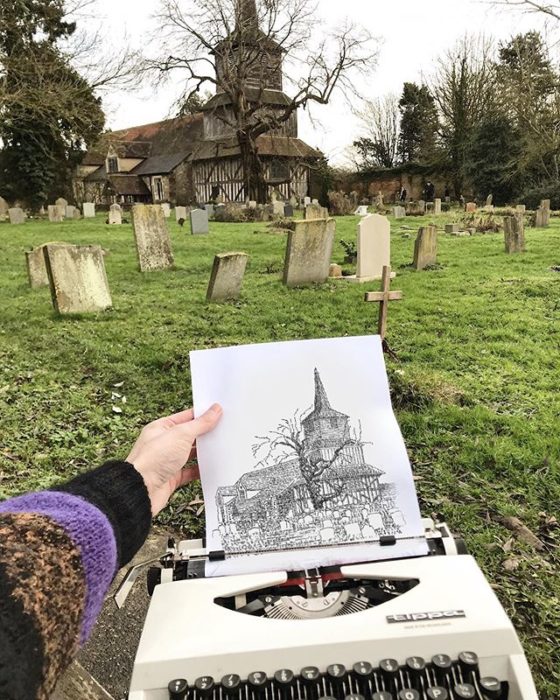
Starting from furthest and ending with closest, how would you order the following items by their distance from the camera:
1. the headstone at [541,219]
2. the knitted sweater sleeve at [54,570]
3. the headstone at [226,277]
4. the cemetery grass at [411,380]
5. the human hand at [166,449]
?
the headstone at [541,219]
the headstone at [226,277]
the cemetery grass at [411,380]
the human hand at [166,449]
the knitted sweater sleeve at [54,570]

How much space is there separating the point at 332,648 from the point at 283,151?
133ft

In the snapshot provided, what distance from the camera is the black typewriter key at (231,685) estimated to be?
1.27 m

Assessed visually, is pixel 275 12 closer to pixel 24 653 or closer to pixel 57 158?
pixel 57 158

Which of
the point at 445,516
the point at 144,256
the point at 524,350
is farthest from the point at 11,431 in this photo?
the point at 144,256

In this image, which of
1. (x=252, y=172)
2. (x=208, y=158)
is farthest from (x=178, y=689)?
(x=208, y=158)

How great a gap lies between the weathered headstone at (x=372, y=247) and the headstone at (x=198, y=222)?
9.68 m

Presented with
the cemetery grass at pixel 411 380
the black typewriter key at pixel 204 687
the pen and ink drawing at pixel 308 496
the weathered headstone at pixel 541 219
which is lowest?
the cemetery grass at pixel 411 380

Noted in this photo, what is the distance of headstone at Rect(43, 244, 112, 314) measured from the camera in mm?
8289

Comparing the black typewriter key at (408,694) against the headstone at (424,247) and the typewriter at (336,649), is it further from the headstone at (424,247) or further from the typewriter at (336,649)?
the headstone at (424,247)

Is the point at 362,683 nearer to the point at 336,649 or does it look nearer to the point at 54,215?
the point at 336,649

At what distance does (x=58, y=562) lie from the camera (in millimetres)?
1016

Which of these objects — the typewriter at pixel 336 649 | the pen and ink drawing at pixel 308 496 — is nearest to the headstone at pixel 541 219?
the pen and ink drawing at pixel 308 496

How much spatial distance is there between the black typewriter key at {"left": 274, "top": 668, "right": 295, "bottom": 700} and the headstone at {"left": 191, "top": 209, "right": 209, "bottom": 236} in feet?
60.7

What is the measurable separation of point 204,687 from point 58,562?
0.50 m
